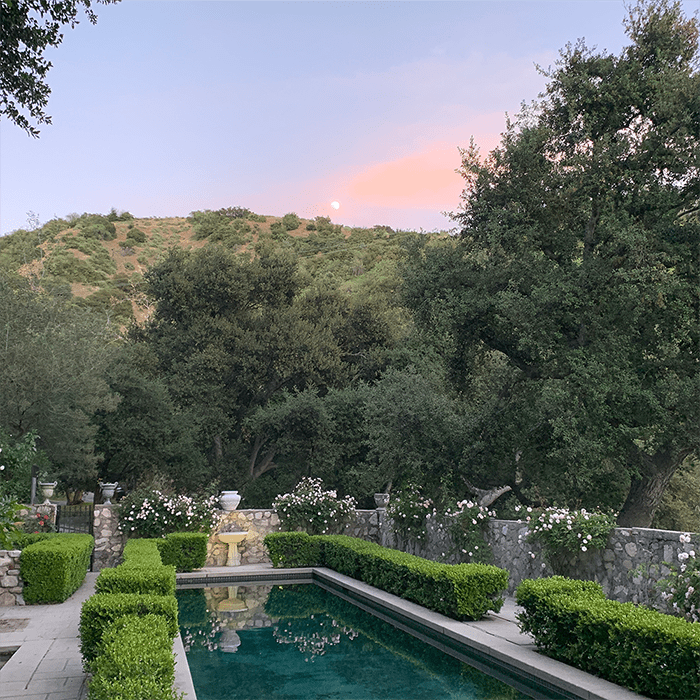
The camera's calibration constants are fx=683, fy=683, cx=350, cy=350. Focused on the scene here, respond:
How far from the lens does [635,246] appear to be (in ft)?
46.6

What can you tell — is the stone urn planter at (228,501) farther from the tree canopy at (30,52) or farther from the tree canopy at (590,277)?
the tree canopy at (30,52)

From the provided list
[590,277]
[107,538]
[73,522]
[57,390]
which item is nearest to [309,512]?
[107,538]

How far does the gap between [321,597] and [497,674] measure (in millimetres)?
6922

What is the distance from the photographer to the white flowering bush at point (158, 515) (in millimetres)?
17422

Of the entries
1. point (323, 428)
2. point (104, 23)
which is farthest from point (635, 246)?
point (323, 428)

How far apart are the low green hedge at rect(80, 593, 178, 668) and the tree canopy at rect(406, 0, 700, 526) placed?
9.12 m

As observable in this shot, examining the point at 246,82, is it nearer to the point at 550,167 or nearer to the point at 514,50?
the point at 514,50

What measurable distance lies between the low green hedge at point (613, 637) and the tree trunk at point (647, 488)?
27.5 ft

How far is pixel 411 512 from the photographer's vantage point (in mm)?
15531

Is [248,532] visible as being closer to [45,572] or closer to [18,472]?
[18,472]

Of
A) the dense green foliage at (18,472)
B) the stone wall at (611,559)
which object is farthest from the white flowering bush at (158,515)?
the stone wall at (611,559)

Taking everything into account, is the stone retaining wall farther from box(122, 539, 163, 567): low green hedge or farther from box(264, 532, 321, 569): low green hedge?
box(122, 539, 163, 567): low green hedge

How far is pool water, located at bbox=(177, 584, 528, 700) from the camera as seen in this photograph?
7199 millimetres

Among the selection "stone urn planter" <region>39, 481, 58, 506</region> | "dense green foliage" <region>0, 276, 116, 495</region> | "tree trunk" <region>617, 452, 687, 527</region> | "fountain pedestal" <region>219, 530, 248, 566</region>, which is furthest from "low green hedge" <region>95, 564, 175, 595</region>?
"stone urn planter" <region>39, 481, 58, 506</region>
